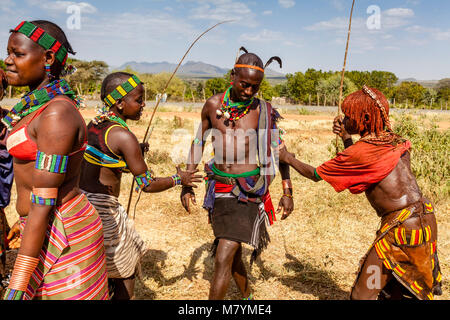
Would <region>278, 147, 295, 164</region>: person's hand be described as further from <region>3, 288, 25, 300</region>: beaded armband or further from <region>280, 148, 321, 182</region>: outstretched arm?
<region>3, 288, 25, 300</region>: beaded armband

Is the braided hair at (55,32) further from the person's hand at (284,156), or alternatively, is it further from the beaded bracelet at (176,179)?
the person's hand at (284,156)

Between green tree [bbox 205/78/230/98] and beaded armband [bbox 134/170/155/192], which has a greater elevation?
green tree [bbox 205/78/230/98]

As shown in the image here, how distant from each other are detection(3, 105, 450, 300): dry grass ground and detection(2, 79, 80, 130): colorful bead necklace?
2298 mm

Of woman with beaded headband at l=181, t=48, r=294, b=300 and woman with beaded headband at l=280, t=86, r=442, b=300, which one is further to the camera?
woman with beaded headband at l=181, t=48, r=294, b=300

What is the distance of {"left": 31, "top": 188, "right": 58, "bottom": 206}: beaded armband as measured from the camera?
1.64m

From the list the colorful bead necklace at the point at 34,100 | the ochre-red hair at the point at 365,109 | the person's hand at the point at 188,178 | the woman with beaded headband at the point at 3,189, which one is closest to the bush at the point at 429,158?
the ochre-red hair at the point at 365,109

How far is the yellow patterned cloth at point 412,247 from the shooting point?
2502 millimetres

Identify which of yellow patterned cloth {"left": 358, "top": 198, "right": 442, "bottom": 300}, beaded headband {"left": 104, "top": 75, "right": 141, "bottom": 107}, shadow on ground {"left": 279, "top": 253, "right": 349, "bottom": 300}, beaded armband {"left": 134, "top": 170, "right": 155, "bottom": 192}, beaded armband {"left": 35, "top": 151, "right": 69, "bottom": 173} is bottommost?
shadow on ground {"left": 279, "top": 253, "right": 349, "bottom": 300}

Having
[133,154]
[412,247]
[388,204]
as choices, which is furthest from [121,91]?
[412,247]

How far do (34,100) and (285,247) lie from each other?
354 centimetres

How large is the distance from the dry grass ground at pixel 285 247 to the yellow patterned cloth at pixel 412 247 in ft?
3.88

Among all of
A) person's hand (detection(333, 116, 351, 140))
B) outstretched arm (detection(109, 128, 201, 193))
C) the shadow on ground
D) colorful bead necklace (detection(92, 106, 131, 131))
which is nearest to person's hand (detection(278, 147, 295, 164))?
person's hand (detection(333, 116, 351, 140))

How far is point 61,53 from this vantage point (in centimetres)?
182
